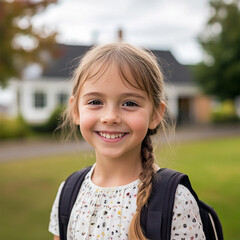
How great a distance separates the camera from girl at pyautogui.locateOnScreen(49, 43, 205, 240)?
1.48 m

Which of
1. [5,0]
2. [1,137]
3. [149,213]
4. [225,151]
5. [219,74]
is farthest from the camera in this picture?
[219,74]

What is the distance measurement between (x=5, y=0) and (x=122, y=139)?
5311 mm

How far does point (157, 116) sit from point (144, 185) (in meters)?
0.35

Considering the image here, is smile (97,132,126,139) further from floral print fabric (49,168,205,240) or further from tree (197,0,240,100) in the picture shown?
tree (197,0,240,100)

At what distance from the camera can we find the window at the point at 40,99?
966 inches

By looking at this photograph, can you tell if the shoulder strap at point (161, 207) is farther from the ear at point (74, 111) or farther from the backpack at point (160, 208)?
the ear at point (74, 111)

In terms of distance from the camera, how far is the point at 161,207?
4.62 feet

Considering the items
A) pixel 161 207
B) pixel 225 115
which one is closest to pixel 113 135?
pixel 161 207

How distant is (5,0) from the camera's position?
6.02 m

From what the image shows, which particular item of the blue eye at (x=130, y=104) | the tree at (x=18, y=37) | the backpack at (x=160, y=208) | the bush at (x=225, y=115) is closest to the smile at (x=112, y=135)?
the blue eye at (x=130, y=104)

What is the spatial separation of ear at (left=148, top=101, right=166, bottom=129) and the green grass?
429mm

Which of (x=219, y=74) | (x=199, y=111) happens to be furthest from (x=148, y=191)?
(x=199, y=111)

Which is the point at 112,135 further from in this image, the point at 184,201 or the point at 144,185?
the point at 184,201

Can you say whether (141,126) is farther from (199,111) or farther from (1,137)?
(199,111)
